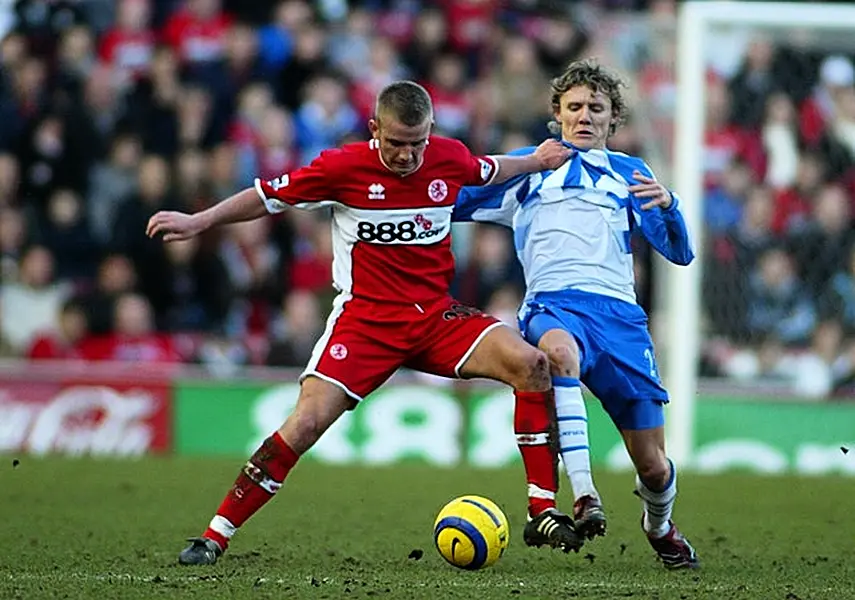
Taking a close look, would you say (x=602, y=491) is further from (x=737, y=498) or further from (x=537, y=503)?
(x=537, y=503)

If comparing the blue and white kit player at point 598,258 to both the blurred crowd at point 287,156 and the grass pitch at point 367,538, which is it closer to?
the grass pitch at point 367,538

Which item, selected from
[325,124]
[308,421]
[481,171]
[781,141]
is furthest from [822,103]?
[308,421]

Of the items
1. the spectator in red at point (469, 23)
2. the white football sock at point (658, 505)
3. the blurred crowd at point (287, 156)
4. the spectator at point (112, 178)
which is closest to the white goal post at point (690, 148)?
the blurred crowd at point (287, 156)

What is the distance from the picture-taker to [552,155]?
764cm

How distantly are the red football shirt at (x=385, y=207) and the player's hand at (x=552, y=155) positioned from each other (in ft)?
0.69

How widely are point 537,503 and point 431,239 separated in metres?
1.30

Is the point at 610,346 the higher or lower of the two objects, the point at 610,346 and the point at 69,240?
the higher

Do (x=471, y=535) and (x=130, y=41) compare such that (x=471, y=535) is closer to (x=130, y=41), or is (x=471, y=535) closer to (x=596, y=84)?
(x=596, y=84)

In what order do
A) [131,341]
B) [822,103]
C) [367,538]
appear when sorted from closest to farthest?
[367,538], [822,103], [131,341]

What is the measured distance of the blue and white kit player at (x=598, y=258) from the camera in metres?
7.44

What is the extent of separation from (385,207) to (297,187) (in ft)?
1.28

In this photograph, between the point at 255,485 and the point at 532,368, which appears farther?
the point at 255,485

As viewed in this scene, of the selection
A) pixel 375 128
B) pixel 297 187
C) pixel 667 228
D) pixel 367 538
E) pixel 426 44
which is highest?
pixel 426 44

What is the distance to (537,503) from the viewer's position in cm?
700
